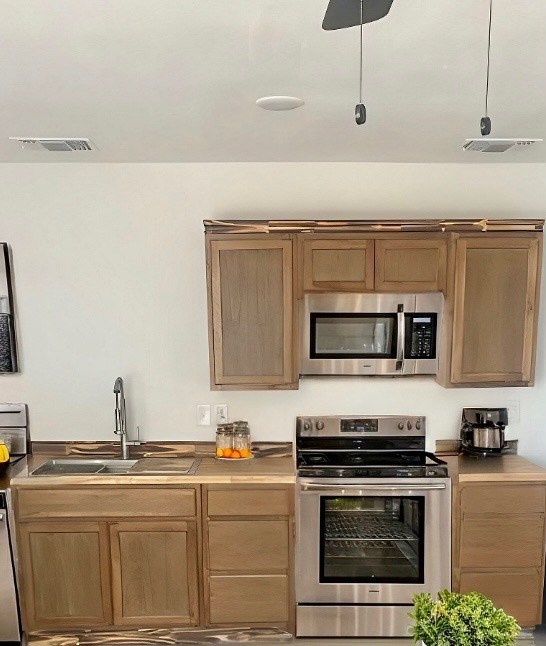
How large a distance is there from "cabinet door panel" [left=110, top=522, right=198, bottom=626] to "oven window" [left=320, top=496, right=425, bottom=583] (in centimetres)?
73

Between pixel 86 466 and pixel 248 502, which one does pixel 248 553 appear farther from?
pixel 86 466

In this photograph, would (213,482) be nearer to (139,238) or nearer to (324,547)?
(324,547)

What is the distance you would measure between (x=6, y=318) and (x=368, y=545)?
2.52 m

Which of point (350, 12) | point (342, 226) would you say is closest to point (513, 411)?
point (342, 226)

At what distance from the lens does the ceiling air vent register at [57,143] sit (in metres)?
2.37

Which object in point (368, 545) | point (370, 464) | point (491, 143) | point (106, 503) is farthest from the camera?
point (370, 464)

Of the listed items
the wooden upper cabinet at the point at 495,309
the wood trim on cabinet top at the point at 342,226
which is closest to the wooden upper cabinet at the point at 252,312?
the wood trim on cabinet top at the point at 342,226

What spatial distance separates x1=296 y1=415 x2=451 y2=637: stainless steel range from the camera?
2.61 m

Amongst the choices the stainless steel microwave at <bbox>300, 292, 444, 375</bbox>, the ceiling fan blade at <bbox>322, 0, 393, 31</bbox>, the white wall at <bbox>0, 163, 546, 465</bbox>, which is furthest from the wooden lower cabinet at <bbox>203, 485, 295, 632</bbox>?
the ceiling fan blade at <bbox>322, 0, 393, 31</bbox>

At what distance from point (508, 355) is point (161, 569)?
88.0 inches

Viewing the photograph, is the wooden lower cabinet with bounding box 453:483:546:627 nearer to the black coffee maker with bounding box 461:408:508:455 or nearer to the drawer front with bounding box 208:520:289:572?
the black coffee maker with bounding box 461:408:508:455

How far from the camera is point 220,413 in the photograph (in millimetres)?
3070

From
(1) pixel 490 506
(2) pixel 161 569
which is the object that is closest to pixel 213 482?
(2) pixel 161 569

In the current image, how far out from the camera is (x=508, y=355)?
274 centimetres
